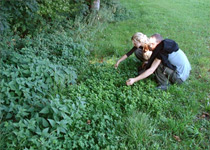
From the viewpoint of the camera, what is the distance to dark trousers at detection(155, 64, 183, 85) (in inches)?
143

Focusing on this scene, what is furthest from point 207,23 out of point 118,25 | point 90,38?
point 90,38

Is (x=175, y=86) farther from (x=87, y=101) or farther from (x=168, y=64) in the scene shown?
(x=87, y=101)

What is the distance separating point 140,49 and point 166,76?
0.88 m

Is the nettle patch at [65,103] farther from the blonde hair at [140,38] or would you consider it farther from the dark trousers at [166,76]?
the blonde hair at [140,38]

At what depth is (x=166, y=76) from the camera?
12.1 ft

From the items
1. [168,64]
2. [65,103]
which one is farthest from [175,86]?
[65,103]

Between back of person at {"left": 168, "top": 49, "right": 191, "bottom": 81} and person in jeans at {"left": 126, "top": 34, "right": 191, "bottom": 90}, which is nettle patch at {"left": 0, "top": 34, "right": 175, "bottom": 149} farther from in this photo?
back of person at {"left": 168, "top": 49, "right": 191, "bottom": 81}

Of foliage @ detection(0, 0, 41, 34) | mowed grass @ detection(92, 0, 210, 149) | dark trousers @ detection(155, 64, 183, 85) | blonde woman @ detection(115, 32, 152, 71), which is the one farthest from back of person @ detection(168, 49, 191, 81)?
foliage @ detection(0, 0, 41, 34)

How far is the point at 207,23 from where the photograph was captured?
8258mm

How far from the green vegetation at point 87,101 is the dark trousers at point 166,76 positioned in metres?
0.15

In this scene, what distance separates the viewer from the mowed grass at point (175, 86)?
2.59 metres

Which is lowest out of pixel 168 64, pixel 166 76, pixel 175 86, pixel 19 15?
pixel 175 86

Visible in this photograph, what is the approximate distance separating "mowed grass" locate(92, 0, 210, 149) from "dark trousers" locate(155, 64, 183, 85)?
15 cm

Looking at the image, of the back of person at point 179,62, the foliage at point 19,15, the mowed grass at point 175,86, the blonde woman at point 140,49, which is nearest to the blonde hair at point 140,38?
the blonde woman at point 140,49
